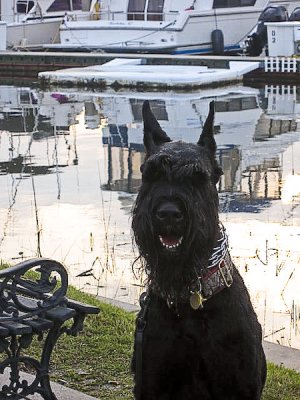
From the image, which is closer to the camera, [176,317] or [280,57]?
[176,317]

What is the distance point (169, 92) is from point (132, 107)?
301 cm

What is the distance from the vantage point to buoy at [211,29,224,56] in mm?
31719

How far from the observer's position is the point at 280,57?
2577 centimetres

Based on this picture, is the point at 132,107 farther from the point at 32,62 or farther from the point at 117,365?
the point at 117,365

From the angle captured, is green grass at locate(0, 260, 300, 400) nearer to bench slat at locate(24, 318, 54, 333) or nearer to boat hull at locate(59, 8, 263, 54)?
bench slat at locate(24, 318, 54, 333)

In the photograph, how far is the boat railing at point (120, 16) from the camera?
3241 cm

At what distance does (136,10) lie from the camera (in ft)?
109

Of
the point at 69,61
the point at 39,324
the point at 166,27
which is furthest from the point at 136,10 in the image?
the point at 39,324

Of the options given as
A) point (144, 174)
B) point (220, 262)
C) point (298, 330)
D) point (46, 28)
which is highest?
point (46, 28)

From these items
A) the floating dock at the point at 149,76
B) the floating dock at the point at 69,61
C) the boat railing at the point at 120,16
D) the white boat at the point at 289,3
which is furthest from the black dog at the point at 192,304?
the white boat at the point at 289,3

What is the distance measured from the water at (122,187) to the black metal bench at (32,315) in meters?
2.48

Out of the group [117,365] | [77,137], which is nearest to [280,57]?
[77,137]

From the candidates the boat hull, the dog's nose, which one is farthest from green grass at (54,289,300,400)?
the boat hull

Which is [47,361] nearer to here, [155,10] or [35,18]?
[155,10]
